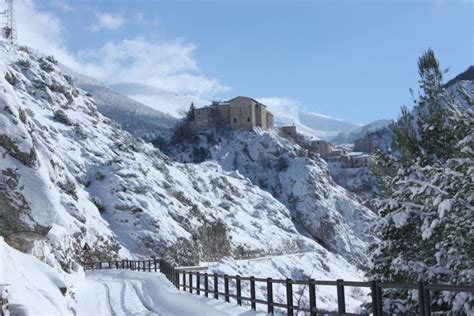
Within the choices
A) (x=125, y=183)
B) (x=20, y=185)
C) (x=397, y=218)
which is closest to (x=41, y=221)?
(x=20, y=185)

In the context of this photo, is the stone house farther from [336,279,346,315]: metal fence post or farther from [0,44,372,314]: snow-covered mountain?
[336,279,346,315]: metal fence post

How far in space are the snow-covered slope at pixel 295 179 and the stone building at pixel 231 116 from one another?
3.85 m

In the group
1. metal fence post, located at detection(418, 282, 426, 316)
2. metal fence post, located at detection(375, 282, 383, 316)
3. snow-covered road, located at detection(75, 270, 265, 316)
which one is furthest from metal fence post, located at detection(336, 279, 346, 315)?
snow-covered road, located at detection(75, 270, 265, 316)

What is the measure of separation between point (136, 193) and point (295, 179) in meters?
58.1

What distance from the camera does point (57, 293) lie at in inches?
508

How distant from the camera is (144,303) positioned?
63.0ft

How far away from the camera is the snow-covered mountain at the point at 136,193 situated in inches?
701

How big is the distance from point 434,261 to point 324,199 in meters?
105

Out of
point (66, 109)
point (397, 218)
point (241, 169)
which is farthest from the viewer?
point (241, 169)

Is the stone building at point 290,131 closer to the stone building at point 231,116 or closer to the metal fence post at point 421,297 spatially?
the stone building at point 231,116

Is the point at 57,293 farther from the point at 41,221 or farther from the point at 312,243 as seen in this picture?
the point at 312,243

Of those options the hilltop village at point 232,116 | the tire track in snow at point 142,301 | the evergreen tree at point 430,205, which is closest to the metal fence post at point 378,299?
the evergreen tree at point 430,205

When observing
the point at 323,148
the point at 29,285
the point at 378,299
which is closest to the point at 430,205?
A: the point at 378,299

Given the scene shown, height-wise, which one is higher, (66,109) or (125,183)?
(66,109)
